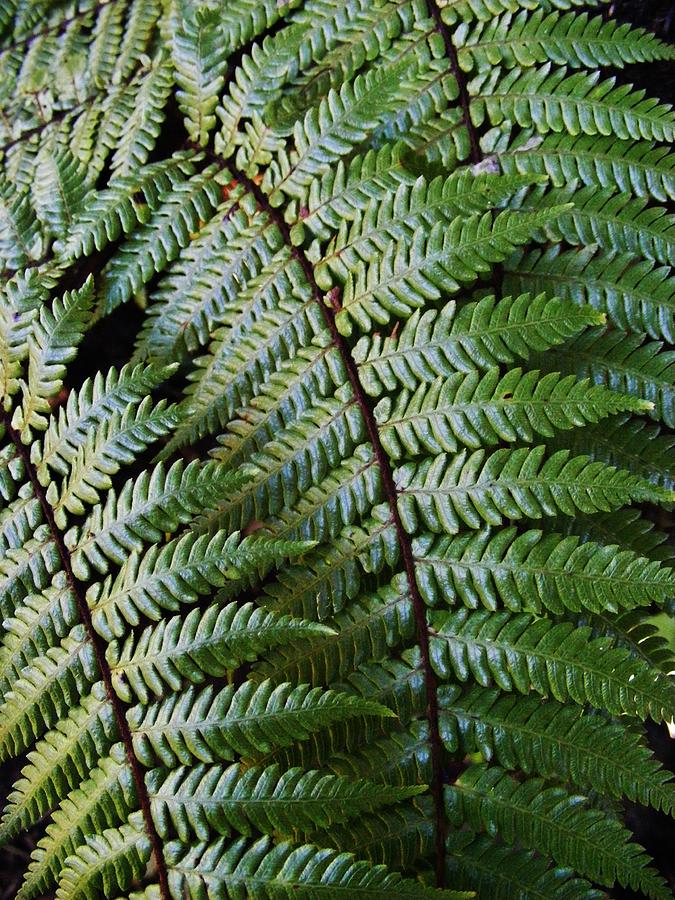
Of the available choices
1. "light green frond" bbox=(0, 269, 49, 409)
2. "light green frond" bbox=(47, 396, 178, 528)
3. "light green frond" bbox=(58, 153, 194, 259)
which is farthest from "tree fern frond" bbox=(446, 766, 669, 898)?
"light green frond" bbox=(58, 153, 194, 259)

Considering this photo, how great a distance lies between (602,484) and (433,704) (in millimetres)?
613

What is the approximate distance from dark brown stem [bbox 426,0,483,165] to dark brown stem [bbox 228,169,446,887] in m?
0.54

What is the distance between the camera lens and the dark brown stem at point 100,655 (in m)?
1.64

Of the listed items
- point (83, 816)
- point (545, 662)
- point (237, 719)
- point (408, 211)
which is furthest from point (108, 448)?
point (545, 662)

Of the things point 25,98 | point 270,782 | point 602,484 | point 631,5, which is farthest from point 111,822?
point 631,5

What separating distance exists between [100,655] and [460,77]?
5.80ft

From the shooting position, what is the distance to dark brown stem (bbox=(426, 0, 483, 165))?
2014 mm

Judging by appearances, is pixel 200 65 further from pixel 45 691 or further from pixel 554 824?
pixel 554 824

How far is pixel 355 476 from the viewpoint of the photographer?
1810mm

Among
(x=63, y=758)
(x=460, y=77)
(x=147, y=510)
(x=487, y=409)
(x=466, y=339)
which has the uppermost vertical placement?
(x=460, y=77)

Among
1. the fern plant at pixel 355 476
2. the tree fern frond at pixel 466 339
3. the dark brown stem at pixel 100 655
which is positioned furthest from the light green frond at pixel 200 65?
the dark brown stem at pixel 100 655

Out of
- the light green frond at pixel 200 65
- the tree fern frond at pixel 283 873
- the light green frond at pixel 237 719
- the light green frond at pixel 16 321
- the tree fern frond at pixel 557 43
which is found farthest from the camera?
the light green frond at pixel 200 65

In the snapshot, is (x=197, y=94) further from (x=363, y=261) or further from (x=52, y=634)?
(x=52, y=634)

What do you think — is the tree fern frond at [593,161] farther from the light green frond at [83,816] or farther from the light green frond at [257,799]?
the light green frond at [83,816]
